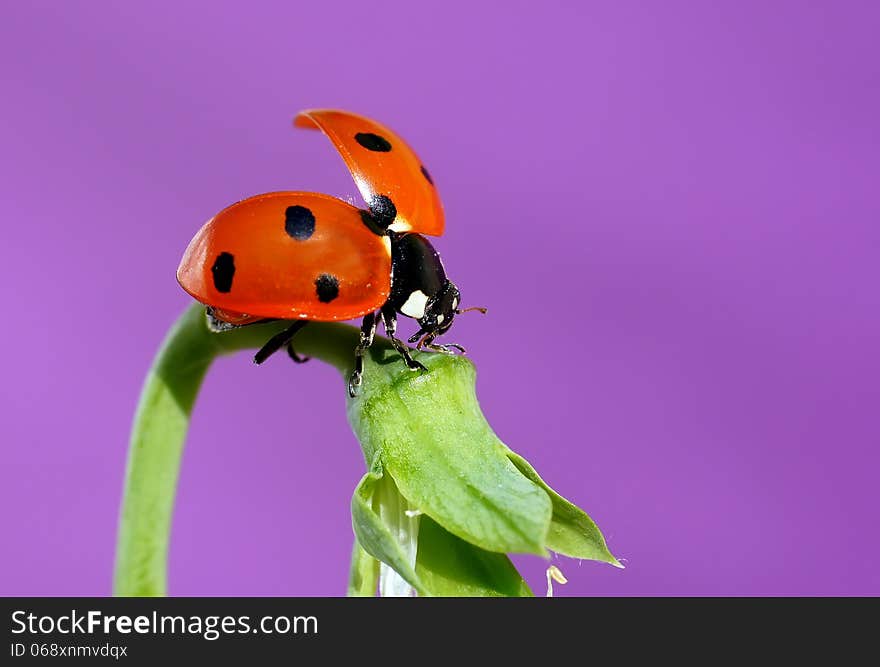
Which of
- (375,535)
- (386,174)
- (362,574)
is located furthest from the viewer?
(386,174)

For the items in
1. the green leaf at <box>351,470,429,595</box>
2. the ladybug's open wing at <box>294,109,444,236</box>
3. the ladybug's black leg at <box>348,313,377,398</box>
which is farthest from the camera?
the ladybug's open wing at <box>294,109,444,236</box>

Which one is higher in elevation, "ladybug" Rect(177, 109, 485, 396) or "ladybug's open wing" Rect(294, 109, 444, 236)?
"ladybug's open wing" Rect(294, 109, 444, 236)

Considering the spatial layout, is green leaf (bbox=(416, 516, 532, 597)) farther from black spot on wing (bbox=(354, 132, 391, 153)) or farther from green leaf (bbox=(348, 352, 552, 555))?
black spot on wing (bbox=(354, 132, 391, 153))

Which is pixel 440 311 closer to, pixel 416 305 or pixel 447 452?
pixel 416 305

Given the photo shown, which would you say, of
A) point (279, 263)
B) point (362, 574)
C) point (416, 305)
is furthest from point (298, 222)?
point (362, 574)

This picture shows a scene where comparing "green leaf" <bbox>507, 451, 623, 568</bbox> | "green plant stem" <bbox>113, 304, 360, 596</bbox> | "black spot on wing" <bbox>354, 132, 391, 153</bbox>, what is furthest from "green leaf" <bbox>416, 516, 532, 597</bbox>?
"black spot on wing" <bbox>354, 132, 391, 153</bbox>
